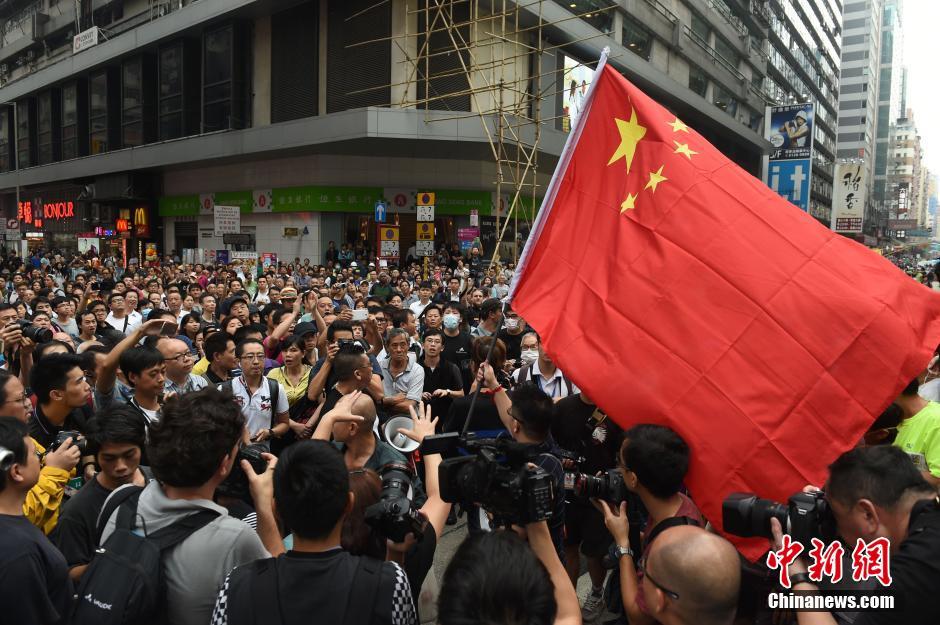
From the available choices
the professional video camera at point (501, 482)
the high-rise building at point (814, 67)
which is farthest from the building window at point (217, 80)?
the high-rise building at point (814, 67)

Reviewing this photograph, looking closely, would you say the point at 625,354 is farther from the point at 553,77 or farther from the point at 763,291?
the point at 553,77

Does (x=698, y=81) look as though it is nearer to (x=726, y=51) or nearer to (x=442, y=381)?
(x=726, y=51)

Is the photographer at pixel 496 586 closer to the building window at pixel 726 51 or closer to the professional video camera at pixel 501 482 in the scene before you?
the professional video camera at pixel 501 482

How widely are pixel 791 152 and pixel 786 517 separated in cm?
3979

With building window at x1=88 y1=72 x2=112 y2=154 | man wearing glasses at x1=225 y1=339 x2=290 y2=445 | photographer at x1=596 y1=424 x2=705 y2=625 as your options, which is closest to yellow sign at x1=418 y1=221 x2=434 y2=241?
man wearing glasses at x1=225 y1=339 x2=290 y2=445

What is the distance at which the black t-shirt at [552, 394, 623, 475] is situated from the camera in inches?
163

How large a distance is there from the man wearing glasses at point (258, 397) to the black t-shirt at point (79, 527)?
213 centimetres

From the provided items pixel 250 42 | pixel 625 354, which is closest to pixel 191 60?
pixel 250 42

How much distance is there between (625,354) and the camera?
3.32 m

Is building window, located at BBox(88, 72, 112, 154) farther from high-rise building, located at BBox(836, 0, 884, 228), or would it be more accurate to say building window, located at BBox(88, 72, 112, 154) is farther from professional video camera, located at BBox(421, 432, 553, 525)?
high-rise building, located at BBox(836, 0, 884, 228)

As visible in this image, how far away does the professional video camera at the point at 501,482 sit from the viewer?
A: 2.19m

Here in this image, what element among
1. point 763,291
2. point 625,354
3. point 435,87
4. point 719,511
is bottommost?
point 719,511

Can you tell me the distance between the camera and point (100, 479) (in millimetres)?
2709

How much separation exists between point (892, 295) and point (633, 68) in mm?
26574
